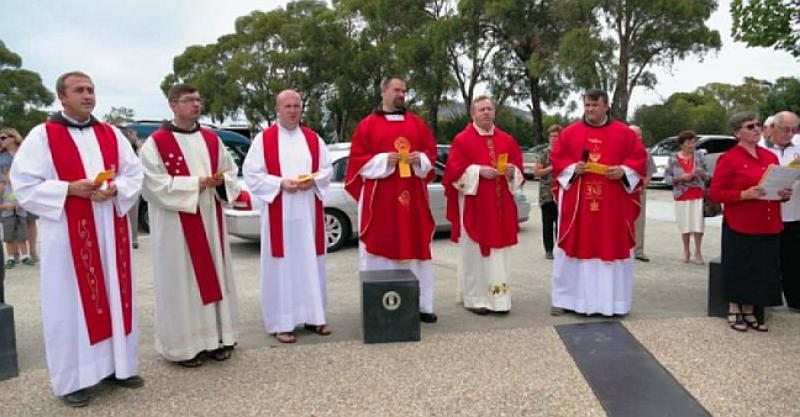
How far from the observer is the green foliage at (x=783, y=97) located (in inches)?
816

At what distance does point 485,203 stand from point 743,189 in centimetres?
210

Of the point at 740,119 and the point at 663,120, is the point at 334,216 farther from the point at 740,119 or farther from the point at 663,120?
the point at 663,120

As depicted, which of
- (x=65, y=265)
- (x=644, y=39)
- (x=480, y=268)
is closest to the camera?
(x=65, y=265)

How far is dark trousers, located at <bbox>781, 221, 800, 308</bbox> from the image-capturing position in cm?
590

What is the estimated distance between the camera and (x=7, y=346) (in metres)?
4.45

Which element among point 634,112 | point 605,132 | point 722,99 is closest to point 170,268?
point 605,132

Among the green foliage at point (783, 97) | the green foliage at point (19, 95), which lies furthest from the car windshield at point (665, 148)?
the green foliage at point (19, 95)

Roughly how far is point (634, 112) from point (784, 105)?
16.8 metres

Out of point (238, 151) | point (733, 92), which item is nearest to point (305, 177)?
point (238, 151)

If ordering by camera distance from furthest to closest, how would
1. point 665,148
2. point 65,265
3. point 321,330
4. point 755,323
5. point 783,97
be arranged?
point 665,148, point 783,97, point 321,330, point 755,323, point 65,265

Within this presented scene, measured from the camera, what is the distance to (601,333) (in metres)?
5.30

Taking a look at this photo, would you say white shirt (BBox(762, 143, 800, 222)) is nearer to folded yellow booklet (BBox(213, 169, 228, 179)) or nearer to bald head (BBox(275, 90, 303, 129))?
bald head (BBox(275, 90, 303, 129))

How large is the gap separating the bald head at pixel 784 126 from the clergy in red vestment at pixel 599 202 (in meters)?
1.13

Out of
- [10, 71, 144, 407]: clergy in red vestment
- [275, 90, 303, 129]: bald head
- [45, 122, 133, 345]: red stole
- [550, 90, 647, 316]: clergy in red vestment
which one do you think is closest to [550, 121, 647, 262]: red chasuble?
[550, 90, 647, 316]: clergy in red vestment
